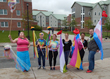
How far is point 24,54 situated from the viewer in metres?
4.88

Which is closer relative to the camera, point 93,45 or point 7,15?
point 93,45

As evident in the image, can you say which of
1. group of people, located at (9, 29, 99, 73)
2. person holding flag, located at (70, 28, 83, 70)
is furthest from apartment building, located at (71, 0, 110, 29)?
group of people, located at (9, 29, 99, 73)

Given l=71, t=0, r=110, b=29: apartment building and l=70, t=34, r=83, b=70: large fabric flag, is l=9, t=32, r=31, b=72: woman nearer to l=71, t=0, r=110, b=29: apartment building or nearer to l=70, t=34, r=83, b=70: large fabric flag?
l=70, t=34, r=83, b=70: large fabric flag

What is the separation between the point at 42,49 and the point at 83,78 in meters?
2.22

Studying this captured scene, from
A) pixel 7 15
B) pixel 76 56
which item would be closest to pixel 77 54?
pixel 76 56

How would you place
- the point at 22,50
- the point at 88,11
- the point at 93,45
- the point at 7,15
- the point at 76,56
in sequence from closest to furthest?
the point at 93,45 → the point at 22,50 → the point at 76,56 → the point at 7,15 → the point at 88,11

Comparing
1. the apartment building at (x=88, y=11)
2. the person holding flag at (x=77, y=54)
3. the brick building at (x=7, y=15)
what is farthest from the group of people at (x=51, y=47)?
the apartment building at (x=88, y=11)

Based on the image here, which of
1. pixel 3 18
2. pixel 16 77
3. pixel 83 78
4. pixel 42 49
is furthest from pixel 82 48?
pixel 3 18

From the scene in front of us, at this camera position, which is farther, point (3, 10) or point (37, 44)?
point (3, 10)

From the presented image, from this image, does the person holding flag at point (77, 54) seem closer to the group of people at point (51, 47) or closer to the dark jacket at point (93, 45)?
the group of people at point (51, 47)

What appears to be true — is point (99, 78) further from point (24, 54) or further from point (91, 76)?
point (24, 54)

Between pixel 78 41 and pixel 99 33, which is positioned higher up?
pixel 99 33

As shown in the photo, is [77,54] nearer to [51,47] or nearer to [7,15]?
[51,47]

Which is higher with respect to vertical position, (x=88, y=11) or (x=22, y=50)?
(x=88, y=11)
